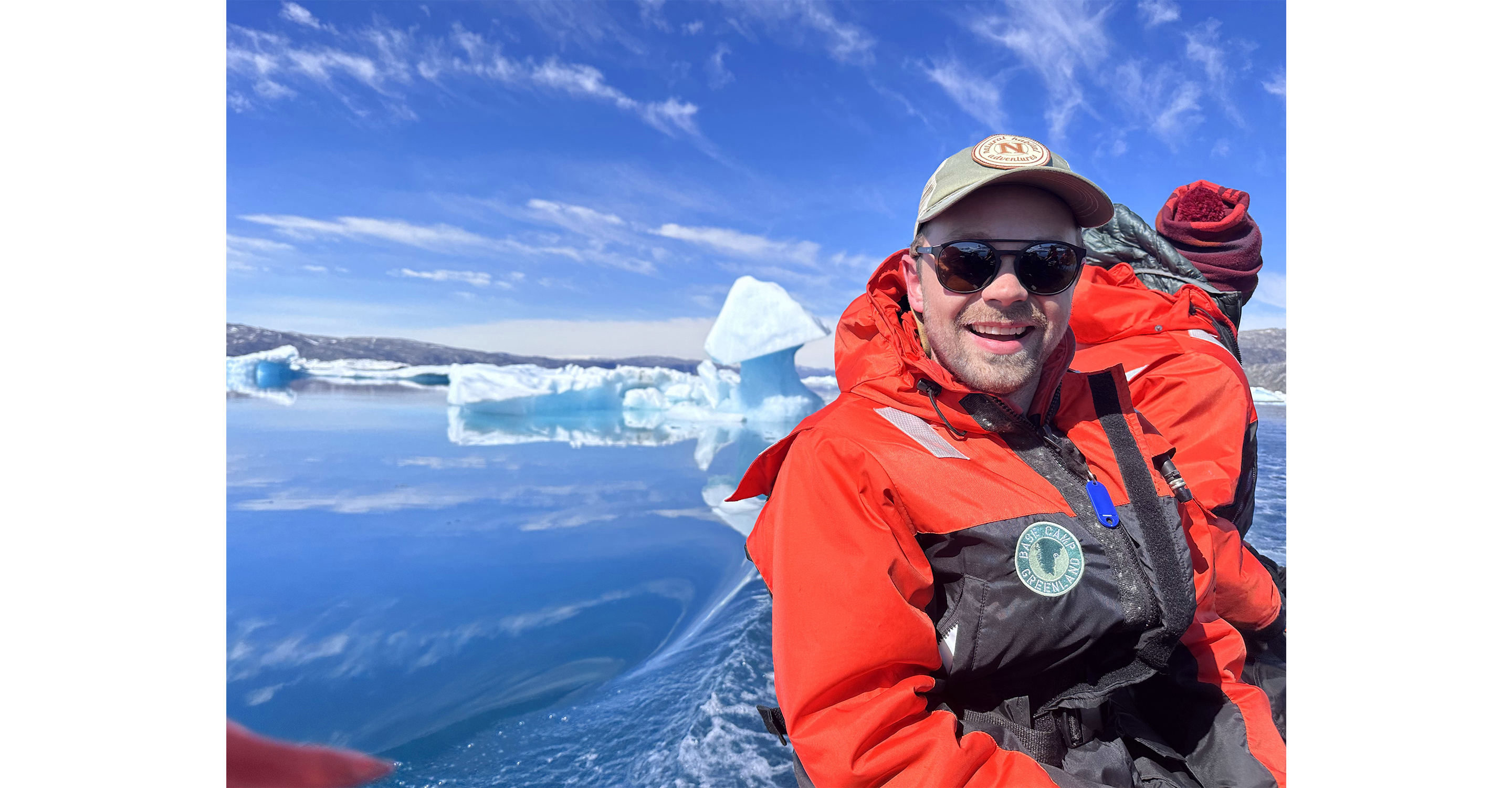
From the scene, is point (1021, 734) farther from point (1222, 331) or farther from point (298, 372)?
point (298, 372)

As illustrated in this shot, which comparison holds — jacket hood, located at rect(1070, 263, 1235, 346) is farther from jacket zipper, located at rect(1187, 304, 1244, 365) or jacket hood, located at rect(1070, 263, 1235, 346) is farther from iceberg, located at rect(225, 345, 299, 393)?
iceberg, located at rect(225, 345, 299, 393)

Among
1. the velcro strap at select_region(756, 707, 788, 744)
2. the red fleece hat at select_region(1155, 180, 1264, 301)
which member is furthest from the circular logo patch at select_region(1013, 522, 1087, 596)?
the red fleece hat at select_region(1155, 180, 1264, 301)

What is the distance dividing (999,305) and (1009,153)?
238 millimetres

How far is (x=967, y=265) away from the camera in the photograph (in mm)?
1063

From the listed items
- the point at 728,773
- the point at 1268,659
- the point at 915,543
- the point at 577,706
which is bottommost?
the point at 577,706

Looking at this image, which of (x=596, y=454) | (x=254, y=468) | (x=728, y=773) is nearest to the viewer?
(x=728, y=773)

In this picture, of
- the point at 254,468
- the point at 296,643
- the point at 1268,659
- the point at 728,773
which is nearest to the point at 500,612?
the point at 296,643

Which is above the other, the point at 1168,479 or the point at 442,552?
the point at 1168,479

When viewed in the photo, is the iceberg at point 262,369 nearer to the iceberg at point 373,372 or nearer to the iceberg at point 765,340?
the iceberg at point 373,372

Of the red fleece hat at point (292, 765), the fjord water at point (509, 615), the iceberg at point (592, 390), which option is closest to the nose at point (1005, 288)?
the fjord water at point (509, 615)

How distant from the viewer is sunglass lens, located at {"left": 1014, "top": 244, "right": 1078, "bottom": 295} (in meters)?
1.06

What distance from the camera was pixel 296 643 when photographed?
13.4 ft

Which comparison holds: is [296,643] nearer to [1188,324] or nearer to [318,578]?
[318,578]

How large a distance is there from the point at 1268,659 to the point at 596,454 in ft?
33.7
